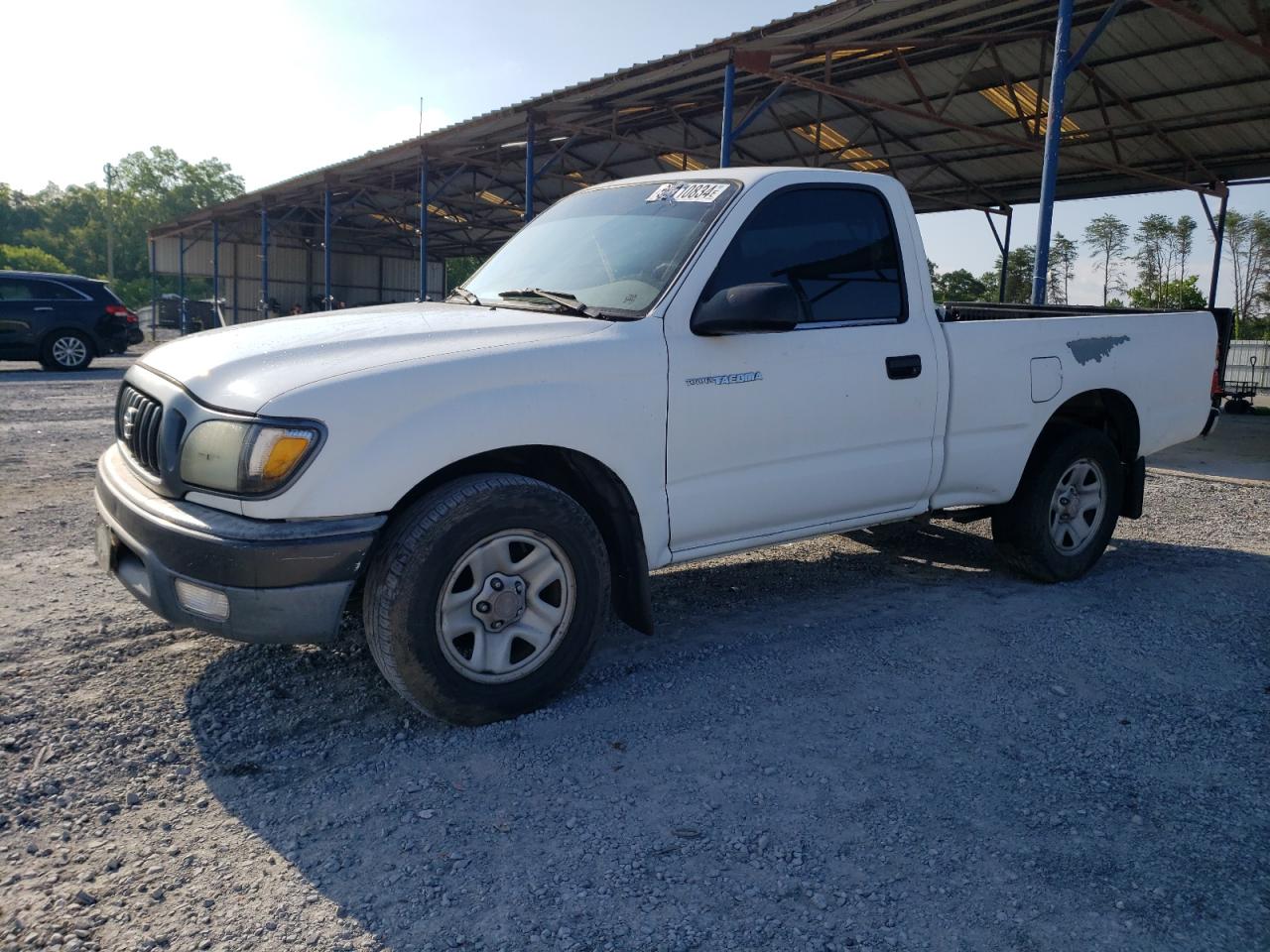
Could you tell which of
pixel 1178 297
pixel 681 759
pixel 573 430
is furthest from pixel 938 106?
pixel 1178 297

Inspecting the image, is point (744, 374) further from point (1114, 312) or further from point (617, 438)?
point (1114, 312)

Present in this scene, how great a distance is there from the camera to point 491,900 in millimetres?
2248

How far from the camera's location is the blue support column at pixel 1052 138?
894cm

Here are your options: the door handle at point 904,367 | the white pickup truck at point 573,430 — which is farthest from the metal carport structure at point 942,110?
the door handle at point 904,367

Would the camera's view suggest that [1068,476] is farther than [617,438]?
Yes

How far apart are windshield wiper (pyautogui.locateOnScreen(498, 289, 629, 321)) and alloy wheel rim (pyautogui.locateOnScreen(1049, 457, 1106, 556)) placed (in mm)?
2776

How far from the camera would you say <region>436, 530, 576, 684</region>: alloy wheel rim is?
9.90ft

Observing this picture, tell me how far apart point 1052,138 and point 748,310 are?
751 cm

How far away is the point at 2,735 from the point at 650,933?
2194 millimetres

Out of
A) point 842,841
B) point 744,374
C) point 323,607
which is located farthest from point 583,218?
point 842,841

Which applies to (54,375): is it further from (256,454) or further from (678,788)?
(678,788)

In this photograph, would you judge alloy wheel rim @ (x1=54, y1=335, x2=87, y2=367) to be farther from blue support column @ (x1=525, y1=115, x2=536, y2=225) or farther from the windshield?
the windshield

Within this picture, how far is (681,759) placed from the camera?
297cm

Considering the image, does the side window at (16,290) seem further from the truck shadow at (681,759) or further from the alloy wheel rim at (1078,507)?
the alloy wheel rim at (1078,507)
